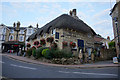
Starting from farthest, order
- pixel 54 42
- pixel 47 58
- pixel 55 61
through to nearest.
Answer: pixel 54 42 → pixel 47 58 → pixel 55 61

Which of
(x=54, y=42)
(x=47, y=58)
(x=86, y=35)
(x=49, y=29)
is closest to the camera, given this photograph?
(x=47, y=58)

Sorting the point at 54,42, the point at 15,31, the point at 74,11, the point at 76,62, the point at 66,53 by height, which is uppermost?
the point at 74,11

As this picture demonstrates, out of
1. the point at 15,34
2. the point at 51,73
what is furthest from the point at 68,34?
the point at 15,34

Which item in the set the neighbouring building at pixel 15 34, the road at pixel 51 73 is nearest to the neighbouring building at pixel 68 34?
the road at pixel 51 73

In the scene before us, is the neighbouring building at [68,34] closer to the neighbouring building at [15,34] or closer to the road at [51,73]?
the road at [51,73]

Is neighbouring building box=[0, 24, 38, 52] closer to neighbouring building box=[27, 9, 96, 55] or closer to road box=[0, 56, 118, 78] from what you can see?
neighbouring building box=[27, 9, 96, 55]

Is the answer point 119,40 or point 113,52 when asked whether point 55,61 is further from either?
point 113,52

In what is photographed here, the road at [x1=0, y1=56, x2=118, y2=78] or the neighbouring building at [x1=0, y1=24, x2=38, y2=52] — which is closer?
the road at [x1=0, y1=56, x2=118, y2=78]

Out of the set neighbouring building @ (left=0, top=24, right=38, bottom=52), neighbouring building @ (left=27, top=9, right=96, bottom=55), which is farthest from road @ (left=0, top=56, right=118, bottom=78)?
neighbouring building @ (left=0, top=24, right=38, bottom=52)

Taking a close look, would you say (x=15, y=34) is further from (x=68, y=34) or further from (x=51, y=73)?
(x=51, y=73)

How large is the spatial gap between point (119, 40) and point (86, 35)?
5.40 metres

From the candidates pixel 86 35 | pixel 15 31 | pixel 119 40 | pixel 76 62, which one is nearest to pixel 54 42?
pixel 76 62

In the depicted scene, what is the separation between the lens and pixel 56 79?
14.7 ft

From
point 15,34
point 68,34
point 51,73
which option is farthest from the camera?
point 15,34
